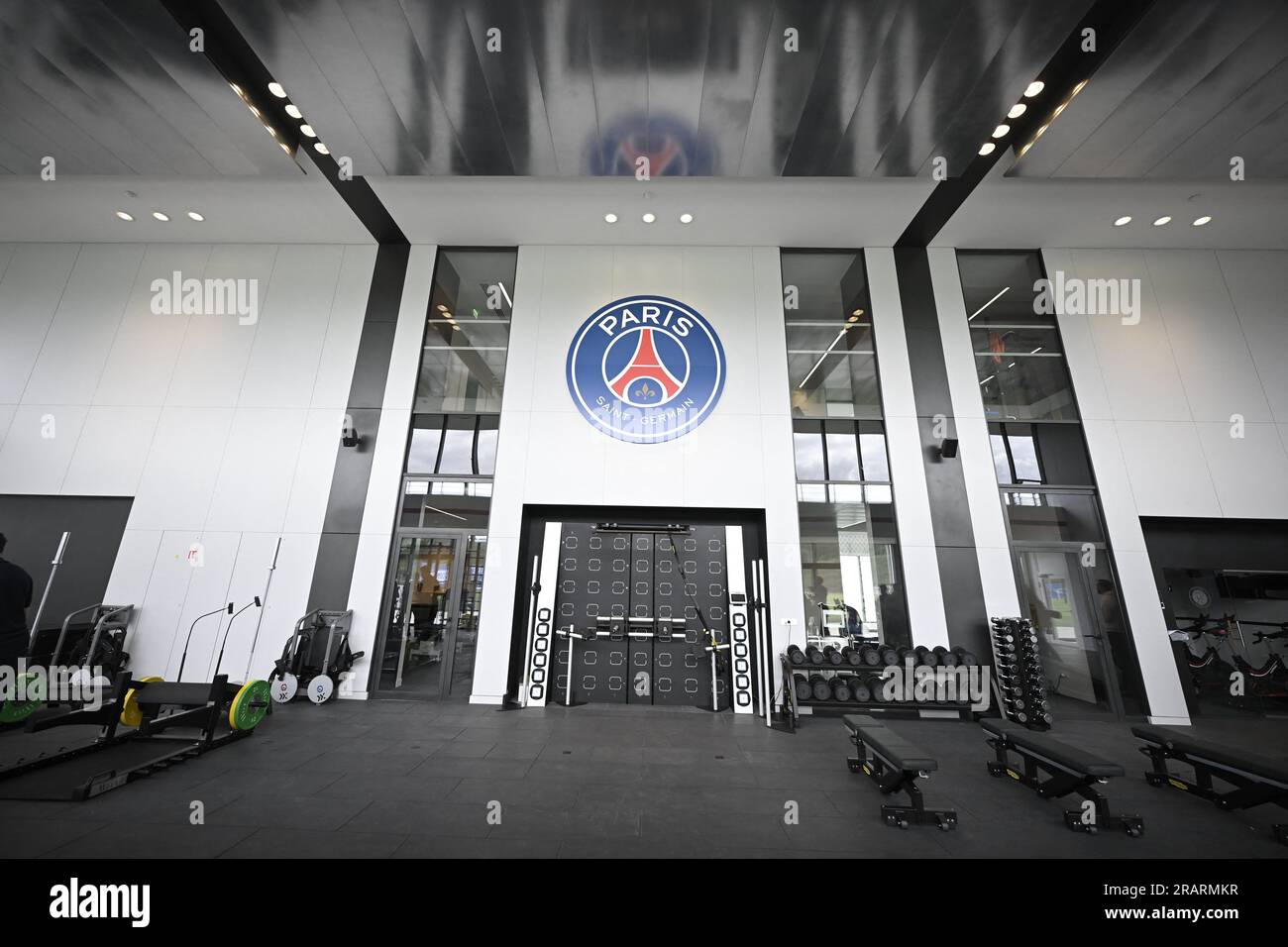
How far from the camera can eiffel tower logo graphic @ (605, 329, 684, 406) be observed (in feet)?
20.7

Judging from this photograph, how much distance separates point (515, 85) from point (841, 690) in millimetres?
6837

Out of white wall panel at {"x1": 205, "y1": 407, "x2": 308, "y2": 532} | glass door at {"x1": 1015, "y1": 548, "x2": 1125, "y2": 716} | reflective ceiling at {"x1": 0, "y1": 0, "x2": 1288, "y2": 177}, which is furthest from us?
white wall panel at {"x1": 205, "y1": 407, "x2": 308, "y2": 532}

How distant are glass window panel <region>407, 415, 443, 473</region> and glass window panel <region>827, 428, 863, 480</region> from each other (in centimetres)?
514

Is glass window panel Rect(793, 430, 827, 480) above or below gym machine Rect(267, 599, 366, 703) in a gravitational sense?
above

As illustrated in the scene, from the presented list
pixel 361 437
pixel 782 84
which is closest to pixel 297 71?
pixel 361 437

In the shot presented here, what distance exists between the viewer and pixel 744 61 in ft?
13.5

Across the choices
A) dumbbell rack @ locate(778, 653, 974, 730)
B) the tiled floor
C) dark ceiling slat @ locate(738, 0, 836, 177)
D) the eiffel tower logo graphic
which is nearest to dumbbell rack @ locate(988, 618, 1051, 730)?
dumbbell rack @ locate(778, 653, 974, 730)

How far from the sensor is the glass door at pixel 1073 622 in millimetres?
5445

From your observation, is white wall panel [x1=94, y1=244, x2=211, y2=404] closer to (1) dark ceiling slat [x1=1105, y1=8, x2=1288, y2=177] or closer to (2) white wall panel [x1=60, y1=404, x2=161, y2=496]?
(2) white wall panel [x1=60, y1=404, x2=161, y2=496]

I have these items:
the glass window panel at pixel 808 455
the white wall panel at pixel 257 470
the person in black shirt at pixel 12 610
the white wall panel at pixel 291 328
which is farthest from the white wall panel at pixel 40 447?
the glass window panel at pixel 808 455

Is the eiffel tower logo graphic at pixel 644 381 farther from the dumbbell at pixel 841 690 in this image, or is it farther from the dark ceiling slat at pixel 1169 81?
the dark ceiling slat at pixel 1169 81

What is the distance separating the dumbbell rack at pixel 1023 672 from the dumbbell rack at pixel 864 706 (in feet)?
1.28

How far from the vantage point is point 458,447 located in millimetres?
6266

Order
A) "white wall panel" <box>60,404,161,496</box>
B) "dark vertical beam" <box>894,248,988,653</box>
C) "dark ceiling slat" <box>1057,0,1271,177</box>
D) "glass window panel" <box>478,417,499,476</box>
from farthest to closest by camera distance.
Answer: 1. "glass window panel" <box>478,417,499,476</box>
2. "white wall panel" <box>60,404,161,496</box>
3. "dark vertical beam" <box>894,248,988,653</box>
4. "dark ceiling slat" <box>1057,0,1271,177</box>
